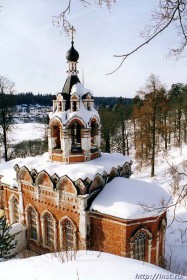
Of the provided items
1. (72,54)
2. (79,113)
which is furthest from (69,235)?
(72,54)

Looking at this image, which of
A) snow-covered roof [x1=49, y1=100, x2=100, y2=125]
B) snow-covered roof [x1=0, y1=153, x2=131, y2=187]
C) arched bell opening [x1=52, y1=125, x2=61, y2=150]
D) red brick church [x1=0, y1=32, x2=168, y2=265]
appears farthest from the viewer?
arched bell opening [x1=52, y1=125, x2=61, y2=150]

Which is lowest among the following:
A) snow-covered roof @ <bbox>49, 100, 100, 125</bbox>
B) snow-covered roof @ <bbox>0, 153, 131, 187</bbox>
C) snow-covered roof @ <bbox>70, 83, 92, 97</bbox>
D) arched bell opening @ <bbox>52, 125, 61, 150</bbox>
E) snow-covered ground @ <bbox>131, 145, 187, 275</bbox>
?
snow-covered ground @ <bbox>131, 145, 187, 275</bbox>

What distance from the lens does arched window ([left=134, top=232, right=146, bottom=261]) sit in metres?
10.0

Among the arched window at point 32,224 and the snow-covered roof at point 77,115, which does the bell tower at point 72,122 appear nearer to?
the snow-covered roof at point 77,115

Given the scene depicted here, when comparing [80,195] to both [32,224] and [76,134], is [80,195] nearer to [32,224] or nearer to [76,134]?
[76,134]

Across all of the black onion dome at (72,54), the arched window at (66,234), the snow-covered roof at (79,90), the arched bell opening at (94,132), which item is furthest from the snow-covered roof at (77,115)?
the arched window at (66,234)

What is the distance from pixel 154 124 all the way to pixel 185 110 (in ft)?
32.7

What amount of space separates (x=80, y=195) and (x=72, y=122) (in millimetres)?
3299

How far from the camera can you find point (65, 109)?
1180 centimetres

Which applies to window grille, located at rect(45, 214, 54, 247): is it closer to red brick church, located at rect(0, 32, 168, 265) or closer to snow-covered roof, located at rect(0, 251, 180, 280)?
red brick church, located at rect(0, 32, 168, 265)

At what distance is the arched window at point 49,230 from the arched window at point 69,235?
2.65 ft

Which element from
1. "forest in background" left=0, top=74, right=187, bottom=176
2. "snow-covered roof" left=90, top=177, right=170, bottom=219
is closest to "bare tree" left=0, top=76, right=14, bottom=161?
"forest in background" left=0, top=74, right=187, bottom=176

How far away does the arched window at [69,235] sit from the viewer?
425 inches

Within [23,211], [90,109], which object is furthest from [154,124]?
[23,211]
